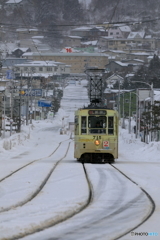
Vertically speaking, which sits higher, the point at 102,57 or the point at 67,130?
the point at 102,57

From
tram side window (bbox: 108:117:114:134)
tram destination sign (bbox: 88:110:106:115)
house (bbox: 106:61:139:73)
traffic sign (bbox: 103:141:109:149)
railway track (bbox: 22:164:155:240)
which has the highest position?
house (bbox: 106:61:139:73)

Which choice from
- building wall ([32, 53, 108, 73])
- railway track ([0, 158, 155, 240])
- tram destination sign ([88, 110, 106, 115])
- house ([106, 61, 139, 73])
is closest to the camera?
railway track ([0, 158, 155, 240])

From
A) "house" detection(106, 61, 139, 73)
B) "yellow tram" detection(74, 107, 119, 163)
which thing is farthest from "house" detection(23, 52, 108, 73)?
"yellow tram" detection(74, 107, 119, 163)

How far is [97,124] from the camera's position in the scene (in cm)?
2386

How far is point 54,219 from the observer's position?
29.8ft

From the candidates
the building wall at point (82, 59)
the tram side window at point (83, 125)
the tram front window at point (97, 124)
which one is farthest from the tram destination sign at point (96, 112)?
the building wall at point (82, 59)

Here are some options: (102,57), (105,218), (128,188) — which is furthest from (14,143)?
(102,57)

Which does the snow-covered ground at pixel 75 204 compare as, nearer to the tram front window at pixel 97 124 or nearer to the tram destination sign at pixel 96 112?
the tram front window at pixel 97 124

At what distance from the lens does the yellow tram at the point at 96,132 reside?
77.5 feet

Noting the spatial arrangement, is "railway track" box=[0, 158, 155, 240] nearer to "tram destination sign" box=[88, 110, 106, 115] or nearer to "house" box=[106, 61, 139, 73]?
"tram destination sign" box=[88, 110, 106, 115]

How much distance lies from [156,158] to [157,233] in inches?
877

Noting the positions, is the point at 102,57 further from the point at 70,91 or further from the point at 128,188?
the point at 128,188

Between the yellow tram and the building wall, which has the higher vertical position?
the building wall

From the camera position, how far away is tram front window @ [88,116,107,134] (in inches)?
934
